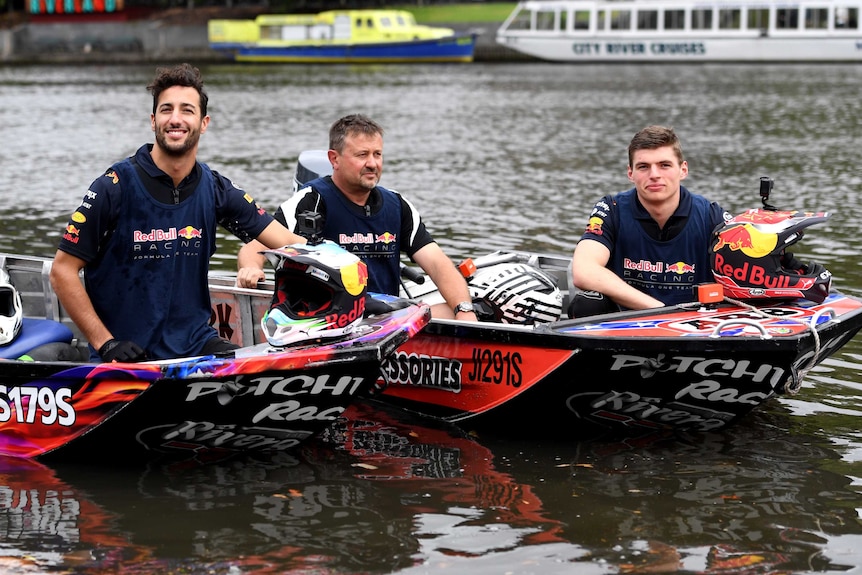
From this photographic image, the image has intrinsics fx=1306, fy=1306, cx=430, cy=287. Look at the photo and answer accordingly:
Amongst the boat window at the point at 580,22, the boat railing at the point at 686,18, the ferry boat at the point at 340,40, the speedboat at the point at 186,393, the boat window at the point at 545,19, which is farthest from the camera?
the ferry boat at the point at 340,40

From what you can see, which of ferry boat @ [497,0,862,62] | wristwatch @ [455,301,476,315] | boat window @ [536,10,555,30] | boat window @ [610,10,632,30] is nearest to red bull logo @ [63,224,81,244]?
wristwatch @ [455,301,476,315]

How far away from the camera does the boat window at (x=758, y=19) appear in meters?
51.2

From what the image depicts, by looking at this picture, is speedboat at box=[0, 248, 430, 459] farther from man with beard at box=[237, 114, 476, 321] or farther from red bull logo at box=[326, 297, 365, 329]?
man with beard at box=[237, 114, 476, 321]

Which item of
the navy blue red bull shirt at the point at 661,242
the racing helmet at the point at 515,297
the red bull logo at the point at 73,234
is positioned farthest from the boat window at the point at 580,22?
the red bull logo at the point at 73,234

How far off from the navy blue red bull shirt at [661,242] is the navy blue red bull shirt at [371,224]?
3.50 feet

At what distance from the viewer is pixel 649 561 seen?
5.50 meters

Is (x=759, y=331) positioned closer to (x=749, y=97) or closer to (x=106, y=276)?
(x=106, y=276)

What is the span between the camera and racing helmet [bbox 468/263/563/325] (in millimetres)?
7746

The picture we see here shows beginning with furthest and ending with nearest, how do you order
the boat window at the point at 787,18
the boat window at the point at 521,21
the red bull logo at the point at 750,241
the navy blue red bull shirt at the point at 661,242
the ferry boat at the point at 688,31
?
the boat window at the point at 521,21
the boat window at the point at 787,18
the ferry boat at the point at 688,31
the navy blue red bull shirt at the point at 661,242
the red bull logo at the point at 750,241

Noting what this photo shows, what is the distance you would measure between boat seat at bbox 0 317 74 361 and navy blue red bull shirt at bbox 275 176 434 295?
55.5 inches

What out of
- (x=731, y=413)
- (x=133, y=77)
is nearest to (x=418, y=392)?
(x=731, y=413)

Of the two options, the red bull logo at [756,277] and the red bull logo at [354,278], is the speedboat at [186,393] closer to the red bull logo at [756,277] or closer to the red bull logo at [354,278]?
Answer: the red bull logo at [354,278]

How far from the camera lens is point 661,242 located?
7332 mm

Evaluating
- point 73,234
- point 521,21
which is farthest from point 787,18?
point 73,234
